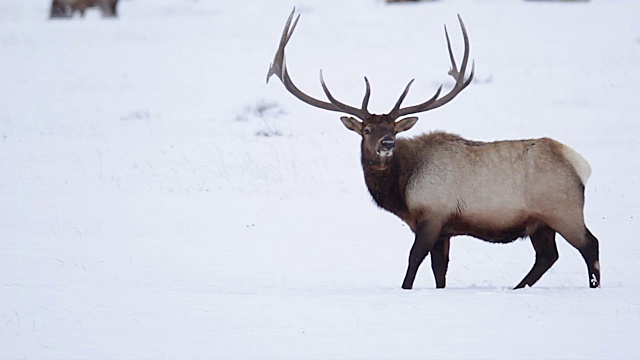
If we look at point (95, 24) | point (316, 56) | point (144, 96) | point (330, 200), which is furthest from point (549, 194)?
point (95, 24)

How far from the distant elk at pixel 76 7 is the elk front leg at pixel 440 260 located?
26076 millimetres

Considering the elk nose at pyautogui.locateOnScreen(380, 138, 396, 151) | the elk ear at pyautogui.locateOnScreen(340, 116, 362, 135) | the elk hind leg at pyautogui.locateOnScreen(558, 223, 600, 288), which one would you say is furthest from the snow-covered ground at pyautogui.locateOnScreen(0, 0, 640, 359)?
the elk ear at pyautogui.locateOnScreen(340, 116, 362, 135)

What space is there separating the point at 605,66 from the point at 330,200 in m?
12.0

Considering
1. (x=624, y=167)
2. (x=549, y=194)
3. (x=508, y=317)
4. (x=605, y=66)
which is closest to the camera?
(x=508, y=317)

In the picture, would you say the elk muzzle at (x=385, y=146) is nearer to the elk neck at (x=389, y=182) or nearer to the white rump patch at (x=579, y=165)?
the elk neck at (x=389, y=182)

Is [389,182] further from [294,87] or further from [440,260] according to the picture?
[294,87]

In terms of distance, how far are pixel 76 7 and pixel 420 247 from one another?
26818mm

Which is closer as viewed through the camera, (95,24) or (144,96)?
(144,96)

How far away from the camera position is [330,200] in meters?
13.3

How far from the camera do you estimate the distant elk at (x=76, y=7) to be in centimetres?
3316

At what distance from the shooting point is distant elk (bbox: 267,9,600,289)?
8641 millimetres

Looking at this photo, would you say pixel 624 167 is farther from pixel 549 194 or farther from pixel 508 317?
pixel 508 317

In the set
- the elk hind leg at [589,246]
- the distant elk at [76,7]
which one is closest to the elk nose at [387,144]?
the elk hind leg at [589,246]

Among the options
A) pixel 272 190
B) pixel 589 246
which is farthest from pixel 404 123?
pixel 272 190
